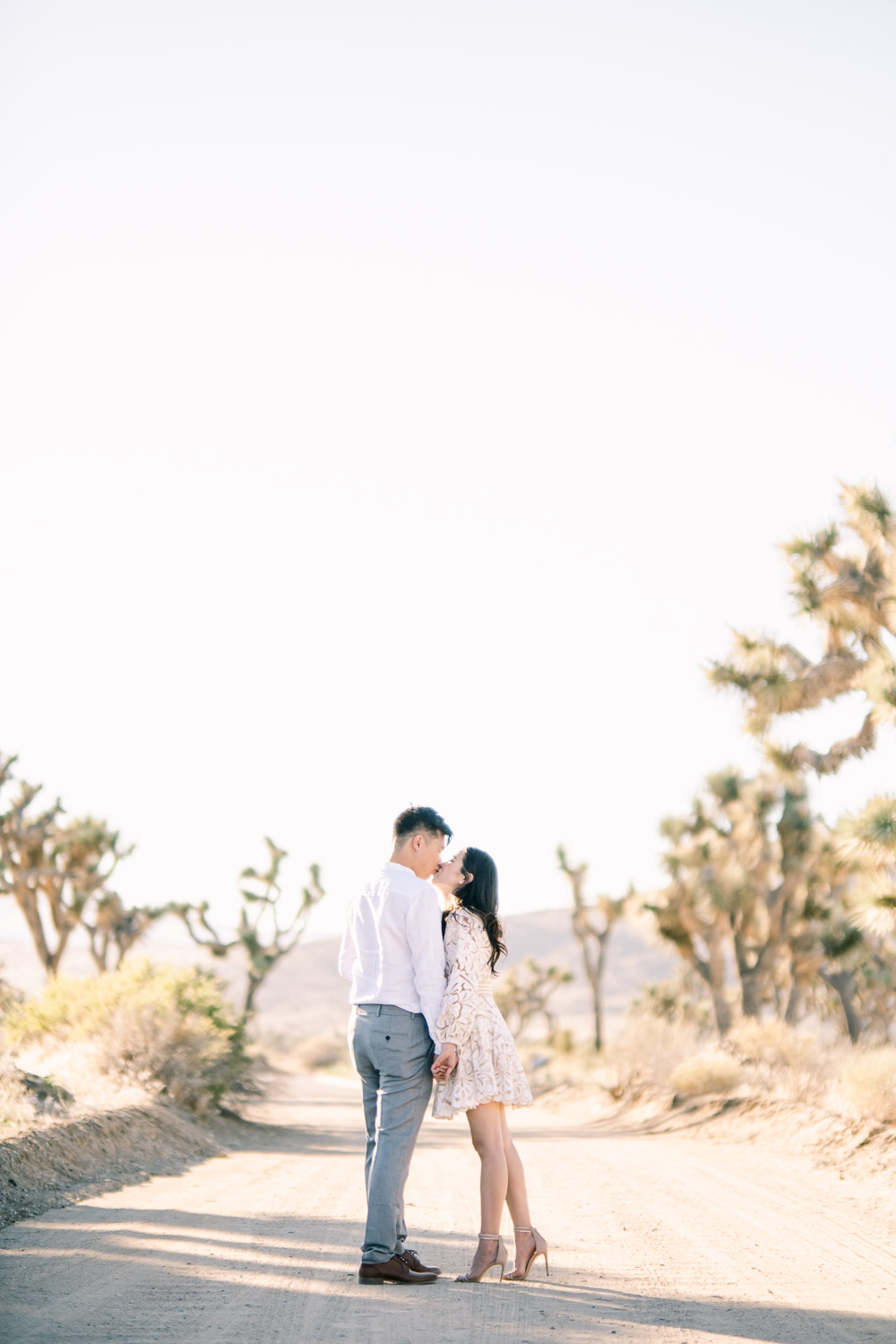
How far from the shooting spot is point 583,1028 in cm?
7369

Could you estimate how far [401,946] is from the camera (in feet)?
16.8

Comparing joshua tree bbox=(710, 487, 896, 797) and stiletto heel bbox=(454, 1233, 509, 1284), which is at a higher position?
joshua tree bbox=(710, 487, 896, 797)

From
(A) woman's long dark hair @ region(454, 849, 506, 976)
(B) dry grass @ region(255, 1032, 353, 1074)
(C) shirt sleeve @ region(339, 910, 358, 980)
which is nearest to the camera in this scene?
(C) shirt sleeve @ region(339, 910, 358, 980)

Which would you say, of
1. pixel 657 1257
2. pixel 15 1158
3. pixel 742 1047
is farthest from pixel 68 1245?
pixel 742 1047

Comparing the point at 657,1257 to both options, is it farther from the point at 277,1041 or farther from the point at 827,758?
the point at 277,1041

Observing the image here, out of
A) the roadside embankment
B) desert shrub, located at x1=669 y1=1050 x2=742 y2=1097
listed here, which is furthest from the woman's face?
desert shrub, located at x1=669 y1=1050 x2=742 y2=1097

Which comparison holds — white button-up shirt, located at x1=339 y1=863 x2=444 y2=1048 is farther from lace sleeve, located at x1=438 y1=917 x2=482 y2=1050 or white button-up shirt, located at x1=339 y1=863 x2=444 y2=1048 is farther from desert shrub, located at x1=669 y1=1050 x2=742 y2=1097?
desert shrub, located at x1=669 y1=1050 x2=742 y2=1097

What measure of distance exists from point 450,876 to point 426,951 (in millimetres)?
427

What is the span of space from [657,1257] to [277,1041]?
43.6 m

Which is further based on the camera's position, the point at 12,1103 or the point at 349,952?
the point at 12,1103

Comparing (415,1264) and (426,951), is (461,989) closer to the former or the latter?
(426,951)

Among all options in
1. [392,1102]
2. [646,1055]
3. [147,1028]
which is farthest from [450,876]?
[646,1055]

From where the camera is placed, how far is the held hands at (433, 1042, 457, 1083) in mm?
4922

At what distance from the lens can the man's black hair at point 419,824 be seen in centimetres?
527
